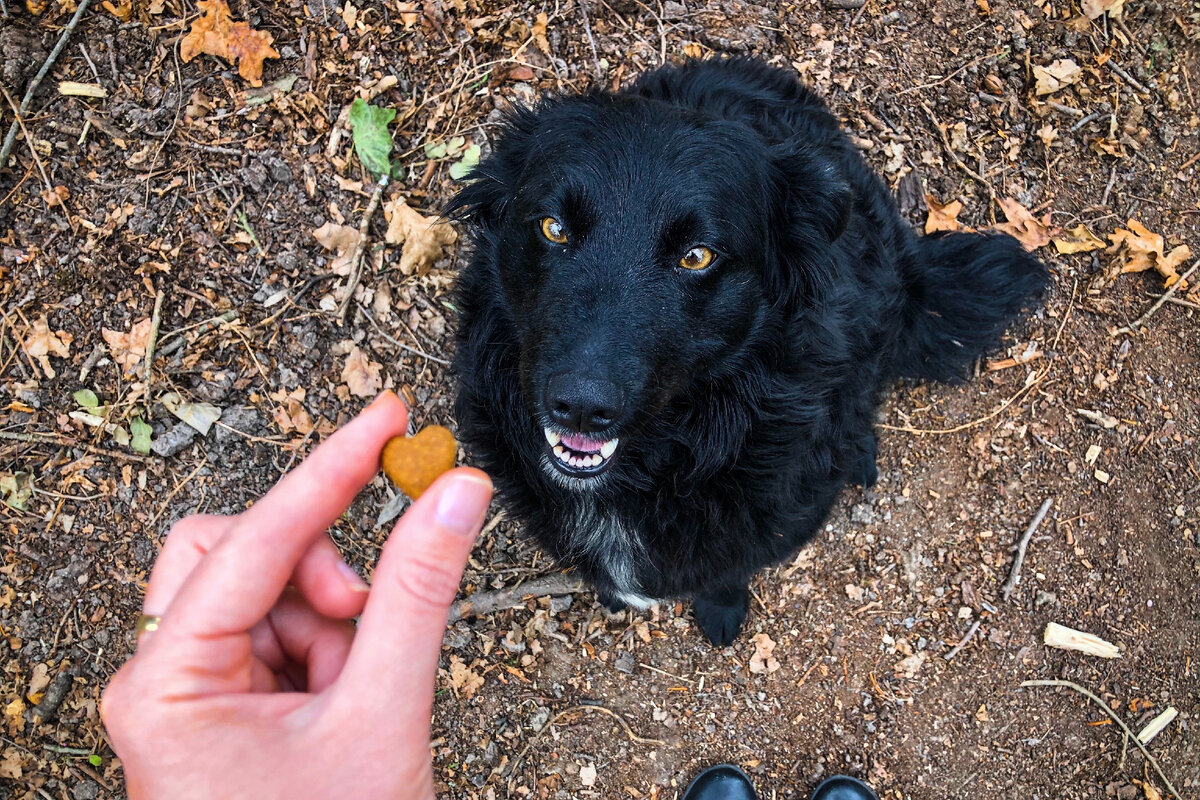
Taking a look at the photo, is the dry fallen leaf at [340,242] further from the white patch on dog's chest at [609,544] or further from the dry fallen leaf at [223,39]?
A: the white patch on dog's chest at [609,544]

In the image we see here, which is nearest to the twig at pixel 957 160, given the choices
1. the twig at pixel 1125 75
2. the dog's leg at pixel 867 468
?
the twig at pixel 1125 75

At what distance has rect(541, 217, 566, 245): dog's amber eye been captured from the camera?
6.91 ft

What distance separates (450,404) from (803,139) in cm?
191

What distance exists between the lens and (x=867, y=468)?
10.7 feet

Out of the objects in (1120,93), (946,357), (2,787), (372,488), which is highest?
(1120,93)

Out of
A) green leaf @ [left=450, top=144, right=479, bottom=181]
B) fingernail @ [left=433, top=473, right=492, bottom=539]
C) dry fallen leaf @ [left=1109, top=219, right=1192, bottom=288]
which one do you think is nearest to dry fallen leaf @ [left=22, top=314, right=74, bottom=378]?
green leaf @ [left=450, top=144, right=479, bottom=181]

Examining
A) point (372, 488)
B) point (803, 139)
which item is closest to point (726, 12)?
point (803, 139)

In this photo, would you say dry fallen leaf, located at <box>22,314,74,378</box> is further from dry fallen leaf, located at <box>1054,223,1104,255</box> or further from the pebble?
dry fallen leaf, located at <box>1054,223,1104,255</box>

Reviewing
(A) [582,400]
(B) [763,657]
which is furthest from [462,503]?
(B) [763,657]

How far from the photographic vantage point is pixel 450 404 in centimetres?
338

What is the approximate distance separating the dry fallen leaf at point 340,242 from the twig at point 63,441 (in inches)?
47.6

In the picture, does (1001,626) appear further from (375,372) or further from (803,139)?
(375,372)

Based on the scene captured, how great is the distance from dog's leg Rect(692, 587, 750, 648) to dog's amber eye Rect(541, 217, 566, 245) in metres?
1.70

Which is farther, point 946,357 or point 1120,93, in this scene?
point 1120,93
